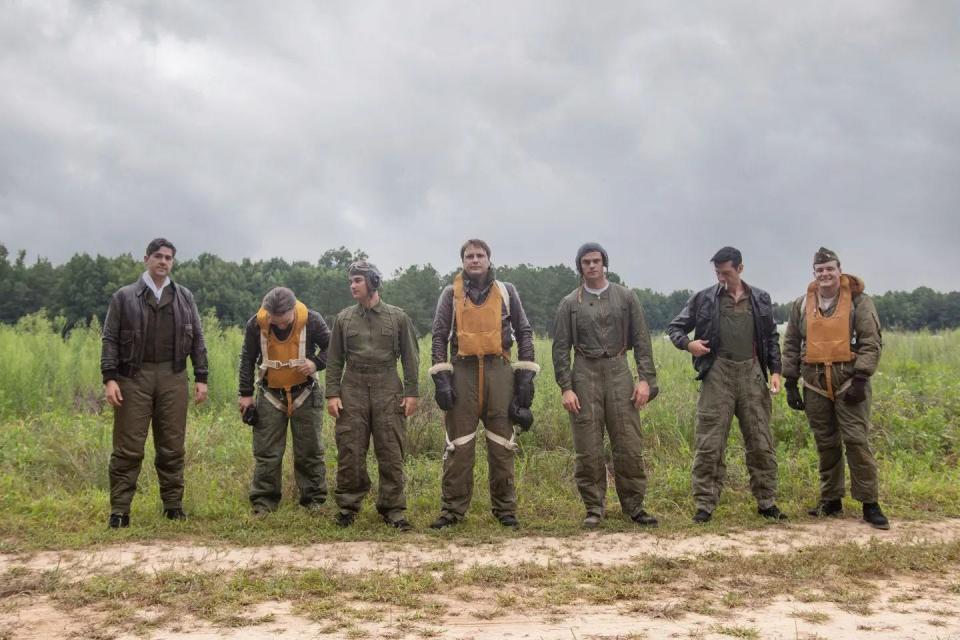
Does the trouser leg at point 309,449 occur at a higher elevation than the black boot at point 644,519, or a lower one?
higher

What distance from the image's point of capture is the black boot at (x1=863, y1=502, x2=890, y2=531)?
205 inches

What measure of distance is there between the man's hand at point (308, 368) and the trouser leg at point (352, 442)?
0.51 meters

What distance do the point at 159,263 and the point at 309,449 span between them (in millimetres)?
1888

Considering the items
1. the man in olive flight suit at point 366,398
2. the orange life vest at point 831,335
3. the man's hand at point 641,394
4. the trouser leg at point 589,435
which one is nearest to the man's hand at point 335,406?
the man in olive flight suit at point 366,398

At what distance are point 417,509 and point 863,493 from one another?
138 inches

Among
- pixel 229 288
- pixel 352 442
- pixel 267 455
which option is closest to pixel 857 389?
pixel 352 442

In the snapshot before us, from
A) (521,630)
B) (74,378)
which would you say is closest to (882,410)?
(521,630)

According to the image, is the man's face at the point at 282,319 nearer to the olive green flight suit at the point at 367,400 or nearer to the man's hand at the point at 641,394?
the olive green flight suit at the point at 367,400

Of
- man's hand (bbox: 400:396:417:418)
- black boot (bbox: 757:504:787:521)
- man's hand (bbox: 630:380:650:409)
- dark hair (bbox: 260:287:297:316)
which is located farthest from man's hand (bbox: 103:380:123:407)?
black boot (bbox: 757:504:787:521)

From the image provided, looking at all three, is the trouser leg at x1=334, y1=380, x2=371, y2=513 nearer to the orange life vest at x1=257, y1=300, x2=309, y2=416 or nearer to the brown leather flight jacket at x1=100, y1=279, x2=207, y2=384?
→ the orange life vest at x1=257, y1=300, x2=309, y2=416

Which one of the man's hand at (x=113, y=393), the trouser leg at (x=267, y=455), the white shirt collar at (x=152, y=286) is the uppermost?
the white shirt collar at (x=152, y=286)

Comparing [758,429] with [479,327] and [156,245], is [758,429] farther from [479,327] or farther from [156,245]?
[156,245]

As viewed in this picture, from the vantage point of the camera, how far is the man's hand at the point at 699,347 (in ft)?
17.9

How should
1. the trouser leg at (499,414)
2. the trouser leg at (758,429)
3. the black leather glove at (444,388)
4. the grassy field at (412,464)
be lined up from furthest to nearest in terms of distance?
the trouser leg at (758,429) → the grassy field at (412,464) → the trouser leg at (499,414) → the black leather glove at (444,388)
